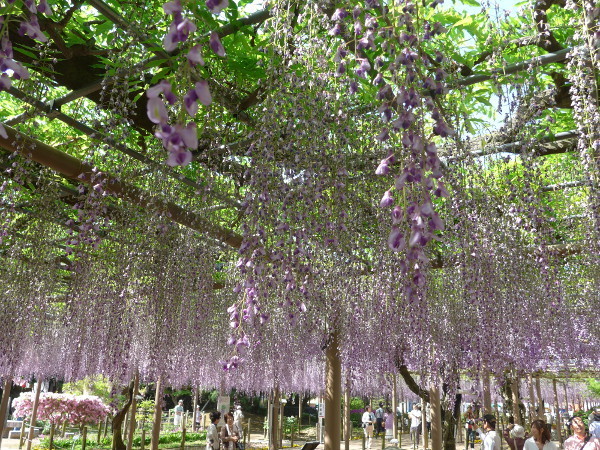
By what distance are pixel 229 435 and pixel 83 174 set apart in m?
5.42

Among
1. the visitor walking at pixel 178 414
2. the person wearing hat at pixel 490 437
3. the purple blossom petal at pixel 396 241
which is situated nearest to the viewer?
the purple blossom petal at pixel 396 241

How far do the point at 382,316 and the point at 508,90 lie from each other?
10.1ft

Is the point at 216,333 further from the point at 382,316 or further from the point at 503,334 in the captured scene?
the point at 503,334

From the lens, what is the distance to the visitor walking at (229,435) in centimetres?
779

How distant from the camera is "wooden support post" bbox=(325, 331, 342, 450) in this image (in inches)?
298

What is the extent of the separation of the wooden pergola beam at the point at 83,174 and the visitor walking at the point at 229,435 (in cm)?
406

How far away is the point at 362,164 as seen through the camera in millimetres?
3957

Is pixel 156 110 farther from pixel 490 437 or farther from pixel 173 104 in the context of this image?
pixel 490 437

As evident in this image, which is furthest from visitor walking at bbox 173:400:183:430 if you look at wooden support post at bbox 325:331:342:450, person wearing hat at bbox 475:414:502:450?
person wearing hat at bbox 475:414:502:450

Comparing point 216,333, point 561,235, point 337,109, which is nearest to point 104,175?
point 337,109

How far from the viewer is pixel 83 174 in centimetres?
387

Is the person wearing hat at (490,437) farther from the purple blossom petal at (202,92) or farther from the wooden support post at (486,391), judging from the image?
the purple blossom petal at (202,92)

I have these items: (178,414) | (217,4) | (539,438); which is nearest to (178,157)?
(217,4)

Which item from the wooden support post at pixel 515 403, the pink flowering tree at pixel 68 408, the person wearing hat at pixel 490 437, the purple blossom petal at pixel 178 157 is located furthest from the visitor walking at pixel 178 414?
the purple blossom petal at pixel 178 157
